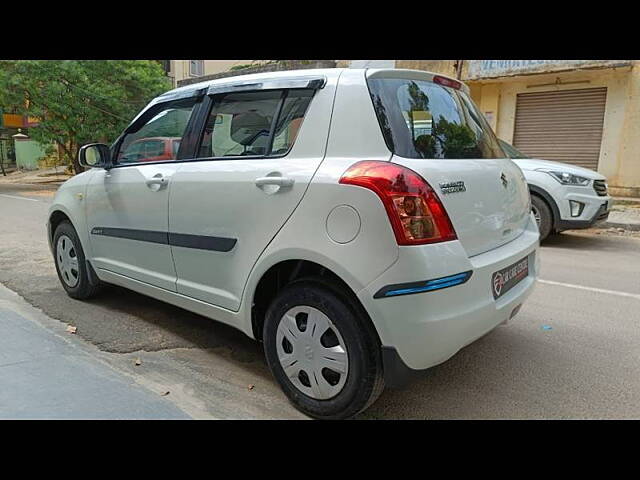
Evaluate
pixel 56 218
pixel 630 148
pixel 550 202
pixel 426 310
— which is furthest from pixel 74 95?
pixel 426 310

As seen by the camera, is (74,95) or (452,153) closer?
(452,153)

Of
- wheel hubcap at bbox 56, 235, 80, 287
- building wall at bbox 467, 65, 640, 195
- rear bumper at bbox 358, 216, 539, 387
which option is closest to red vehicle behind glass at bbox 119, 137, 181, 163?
wheel hubcap at bbox 56, 235, 80, 287

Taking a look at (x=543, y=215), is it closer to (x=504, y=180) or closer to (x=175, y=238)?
(x=504, y=180)

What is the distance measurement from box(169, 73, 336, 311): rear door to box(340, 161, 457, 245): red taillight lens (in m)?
0.37

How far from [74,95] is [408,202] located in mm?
19406

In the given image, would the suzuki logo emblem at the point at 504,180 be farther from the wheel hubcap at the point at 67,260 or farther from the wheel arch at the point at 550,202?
the wheel arch at the point at 550,202

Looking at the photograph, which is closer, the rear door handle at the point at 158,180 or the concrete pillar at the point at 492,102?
the rear door handle at the point at 158,180

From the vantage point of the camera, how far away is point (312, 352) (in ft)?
8.14

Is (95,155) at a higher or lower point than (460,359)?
higher

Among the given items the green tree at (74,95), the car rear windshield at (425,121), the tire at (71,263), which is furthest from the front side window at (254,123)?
the green tree at (74,95)

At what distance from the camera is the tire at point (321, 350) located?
2307mm

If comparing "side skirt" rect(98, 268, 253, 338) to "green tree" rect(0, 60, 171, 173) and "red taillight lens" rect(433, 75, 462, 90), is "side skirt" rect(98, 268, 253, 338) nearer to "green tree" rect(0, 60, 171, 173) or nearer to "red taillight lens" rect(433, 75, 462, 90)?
"red taillight lens" rect(433, 75, 462, 90)

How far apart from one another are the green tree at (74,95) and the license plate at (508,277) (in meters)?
18.4

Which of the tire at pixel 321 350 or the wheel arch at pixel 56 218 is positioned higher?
the wheel arch at pixel 56 218
